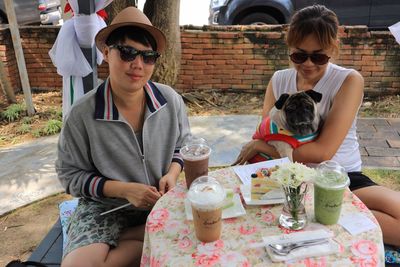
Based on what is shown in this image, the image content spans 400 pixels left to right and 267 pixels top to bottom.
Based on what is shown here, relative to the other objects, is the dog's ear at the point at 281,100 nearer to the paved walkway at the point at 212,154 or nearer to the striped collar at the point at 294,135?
the striped collar at the point at 294,135

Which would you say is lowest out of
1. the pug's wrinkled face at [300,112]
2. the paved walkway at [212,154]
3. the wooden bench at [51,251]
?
the paved walkway at [212,154]

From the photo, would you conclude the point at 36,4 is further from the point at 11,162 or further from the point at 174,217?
the point at 174,217

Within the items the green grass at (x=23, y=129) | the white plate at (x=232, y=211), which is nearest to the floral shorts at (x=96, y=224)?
the white plate at (x=232, y=211)

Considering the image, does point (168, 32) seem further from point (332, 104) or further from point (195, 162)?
point (195, 162)

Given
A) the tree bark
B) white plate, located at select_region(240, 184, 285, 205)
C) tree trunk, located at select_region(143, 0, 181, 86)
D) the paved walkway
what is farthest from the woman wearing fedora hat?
the tree bark

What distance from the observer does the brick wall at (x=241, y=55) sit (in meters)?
6.12

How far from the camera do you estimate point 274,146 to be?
262 centimetres

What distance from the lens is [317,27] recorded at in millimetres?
2412

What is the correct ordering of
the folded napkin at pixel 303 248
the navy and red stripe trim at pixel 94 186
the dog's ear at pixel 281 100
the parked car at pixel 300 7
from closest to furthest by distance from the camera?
the folded napkin at pixel 303 248, the navy and red stripe trim at pixel 94 186, the dog's ear at pixel 281 100, the parked car at pixel 300 7

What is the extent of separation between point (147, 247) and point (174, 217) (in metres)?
0.19

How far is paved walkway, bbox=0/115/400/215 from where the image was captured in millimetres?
4160

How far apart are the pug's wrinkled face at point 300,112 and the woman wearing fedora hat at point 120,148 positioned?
0.72 metres

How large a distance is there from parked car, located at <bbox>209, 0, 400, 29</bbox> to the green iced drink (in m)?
6.32

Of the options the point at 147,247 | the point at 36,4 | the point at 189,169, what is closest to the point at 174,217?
the point at 147,247
